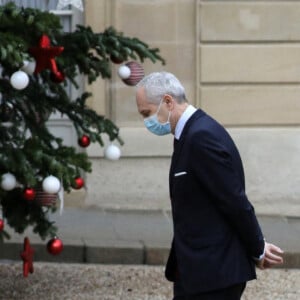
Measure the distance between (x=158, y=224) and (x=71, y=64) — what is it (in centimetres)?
338

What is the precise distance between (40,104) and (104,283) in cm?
168

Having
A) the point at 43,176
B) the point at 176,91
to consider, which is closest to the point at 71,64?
the point at 43,176

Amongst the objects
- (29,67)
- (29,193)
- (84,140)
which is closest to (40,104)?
(84,140)

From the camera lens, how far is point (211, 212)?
4.88m

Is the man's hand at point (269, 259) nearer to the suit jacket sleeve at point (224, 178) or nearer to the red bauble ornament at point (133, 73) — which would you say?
the suit jacket sleeve at point (224, 178)

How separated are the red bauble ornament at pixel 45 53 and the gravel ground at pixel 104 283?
1909mm

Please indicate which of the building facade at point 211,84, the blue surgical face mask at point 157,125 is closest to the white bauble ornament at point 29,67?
the blue surgical face mask at point 157,125

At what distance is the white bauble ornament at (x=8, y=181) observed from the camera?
7031 millimetres

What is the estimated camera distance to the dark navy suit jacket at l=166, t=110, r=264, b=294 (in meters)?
4.81

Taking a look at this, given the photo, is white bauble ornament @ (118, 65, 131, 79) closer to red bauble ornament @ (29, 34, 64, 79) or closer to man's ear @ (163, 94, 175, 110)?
red bauble ornament @ (29, 34, 64, 79)

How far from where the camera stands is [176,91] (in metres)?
4.91

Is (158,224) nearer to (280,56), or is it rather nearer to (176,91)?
(280,56)

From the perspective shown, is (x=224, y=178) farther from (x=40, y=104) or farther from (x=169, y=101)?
(x=40, y=104)

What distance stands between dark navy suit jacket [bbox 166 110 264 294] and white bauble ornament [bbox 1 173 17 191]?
2293 millimetres
